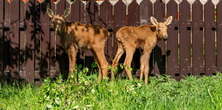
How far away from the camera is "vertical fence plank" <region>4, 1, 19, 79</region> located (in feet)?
26.8

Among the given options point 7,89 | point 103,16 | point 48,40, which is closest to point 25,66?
point 48,40

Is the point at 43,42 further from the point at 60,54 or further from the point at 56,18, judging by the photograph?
the point at 56,18

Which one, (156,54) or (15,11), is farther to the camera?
(156,54)

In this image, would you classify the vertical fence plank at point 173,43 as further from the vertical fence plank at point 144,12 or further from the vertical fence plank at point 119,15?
the vertical fence plank at point 119,15

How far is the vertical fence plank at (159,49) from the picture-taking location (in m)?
9.34

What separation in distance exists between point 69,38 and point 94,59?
3.16 ft

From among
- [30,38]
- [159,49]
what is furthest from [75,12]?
[159,49]

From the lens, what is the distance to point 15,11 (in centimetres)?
822

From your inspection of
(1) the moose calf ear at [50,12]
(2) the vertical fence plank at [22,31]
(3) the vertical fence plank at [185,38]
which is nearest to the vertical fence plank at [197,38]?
(3) the vertical fence plank at [185,38]

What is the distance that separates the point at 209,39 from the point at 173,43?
101 cm

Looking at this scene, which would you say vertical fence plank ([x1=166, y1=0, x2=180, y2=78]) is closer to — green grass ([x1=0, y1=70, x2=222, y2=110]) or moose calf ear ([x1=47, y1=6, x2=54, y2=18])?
moose calf ear ([x1=47, y1=6, x2=54, y2=18])

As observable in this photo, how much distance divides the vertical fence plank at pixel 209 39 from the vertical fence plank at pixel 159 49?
45.9 inches

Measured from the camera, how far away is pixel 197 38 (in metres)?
9.82

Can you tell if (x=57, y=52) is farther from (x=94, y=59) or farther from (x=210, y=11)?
(x=210, y=11)
